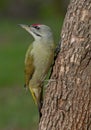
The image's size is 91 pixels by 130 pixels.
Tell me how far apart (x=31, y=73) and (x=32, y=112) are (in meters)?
3.98

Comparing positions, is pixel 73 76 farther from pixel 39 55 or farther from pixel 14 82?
pixel 14 82

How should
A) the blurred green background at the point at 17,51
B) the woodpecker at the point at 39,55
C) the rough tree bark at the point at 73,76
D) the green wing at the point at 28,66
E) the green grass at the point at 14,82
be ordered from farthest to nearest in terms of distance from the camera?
the blurred green background at the point at 17,51 → the green grass at the point at 14,82 → the green wing at the point at 28,66 → the woodpecker at the point at 39,55 → the rough tree bark at the point at 73,76

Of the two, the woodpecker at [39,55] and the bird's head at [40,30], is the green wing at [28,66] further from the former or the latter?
the bird's head at [40,30]

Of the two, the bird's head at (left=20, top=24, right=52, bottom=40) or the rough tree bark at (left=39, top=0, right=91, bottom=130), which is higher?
the bird's head at (left=20, top=24, right=52, bottom=40)

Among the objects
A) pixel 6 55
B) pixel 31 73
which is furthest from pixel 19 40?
pixel 31 73

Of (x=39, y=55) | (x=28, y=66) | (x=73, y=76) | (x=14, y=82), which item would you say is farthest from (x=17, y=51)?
(x=73, y=76)

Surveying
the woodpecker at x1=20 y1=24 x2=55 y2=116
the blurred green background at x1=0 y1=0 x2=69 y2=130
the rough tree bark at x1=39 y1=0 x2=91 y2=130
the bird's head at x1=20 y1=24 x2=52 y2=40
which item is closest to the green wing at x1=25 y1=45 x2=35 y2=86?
the woodpecker at x1=20 y1=24 x2=55 y2=116

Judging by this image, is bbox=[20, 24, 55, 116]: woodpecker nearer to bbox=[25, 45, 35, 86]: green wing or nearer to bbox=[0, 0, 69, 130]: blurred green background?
bbox=[25, 45, 35, 86]: green wing

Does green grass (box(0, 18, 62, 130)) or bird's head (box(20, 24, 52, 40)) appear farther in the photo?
green grass (box(0, 18, 62, 130))

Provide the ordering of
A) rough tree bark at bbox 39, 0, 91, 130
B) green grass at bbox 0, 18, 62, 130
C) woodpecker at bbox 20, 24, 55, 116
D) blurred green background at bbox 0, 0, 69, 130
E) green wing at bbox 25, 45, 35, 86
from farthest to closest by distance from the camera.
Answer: blurred green background at bbox 0, 0, 69, 130 → green grass at bbox 0, 18, 62, 130 → green wing at bbox 25, 45, 35, 86 → woodpecker at bbox 20, 24, 55, 116 → rough tree bark at bbox 39, 0, 91, 130

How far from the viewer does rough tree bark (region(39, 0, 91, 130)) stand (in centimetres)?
681

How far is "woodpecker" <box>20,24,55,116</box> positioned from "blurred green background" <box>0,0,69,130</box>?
2867 millimetres

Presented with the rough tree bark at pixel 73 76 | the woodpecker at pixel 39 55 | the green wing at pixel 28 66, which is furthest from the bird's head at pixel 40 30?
the rough tree bark at pixel 73 76

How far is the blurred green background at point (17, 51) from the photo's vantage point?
11523 mm
